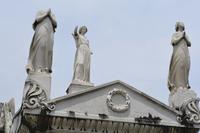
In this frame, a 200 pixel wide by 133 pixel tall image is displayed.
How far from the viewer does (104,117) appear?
16.1m

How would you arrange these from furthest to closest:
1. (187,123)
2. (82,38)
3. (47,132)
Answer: (82,38) < (187,123) < (47,132)

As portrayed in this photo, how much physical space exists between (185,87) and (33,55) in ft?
16.4

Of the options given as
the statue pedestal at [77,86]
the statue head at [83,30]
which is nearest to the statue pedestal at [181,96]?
the statue pedestal at [77,86]

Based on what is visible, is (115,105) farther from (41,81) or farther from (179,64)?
(179,64)

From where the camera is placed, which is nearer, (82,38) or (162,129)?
(162,129)

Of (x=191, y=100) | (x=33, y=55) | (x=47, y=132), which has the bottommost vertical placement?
(x=47, y=132)

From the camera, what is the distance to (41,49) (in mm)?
16281

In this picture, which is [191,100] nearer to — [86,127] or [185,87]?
[185,87]

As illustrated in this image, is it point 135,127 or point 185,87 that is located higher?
point 185,87

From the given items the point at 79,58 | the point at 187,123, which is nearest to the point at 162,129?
the point at 187,123

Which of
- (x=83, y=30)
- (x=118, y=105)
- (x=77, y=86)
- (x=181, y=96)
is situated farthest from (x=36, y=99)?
(x=181, y=96)

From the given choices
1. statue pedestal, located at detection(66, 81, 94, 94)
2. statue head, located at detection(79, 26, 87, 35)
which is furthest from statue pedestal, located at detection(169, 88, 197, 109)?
→ statue head, located at detection(79, 26, 87, 35)

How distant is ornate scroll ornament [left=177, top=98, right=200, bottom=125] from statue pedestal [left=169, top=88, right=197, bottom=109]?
12 centimetres

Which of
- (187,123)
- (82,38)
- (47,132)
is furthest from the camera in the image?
(82,38)
